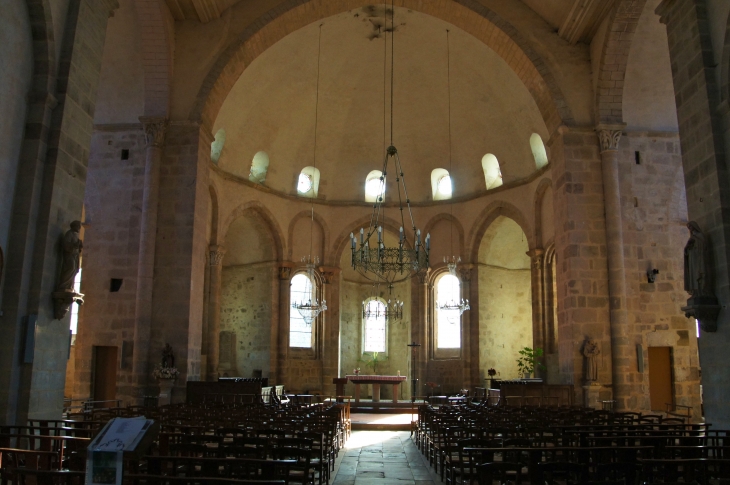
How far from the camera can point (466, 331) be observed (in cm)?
2352

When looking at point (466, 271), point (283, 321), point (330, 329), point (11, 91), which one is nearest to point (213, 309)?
point (283, 321)

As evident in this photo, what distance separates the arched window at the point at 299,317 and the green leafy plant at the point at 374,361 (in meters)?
3.12

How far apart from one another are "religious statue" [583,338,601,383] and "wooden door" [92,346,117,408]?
452 inches

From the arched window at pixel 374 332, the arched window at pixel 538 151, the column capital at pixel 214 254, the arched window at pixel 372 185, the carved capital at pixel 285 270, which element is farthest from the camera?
the arched window at pixel 374 332

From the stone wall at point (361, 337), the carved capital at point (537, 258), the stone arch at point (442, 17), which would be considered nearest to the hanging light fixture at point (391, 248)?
the stone wall at point (361, 337)

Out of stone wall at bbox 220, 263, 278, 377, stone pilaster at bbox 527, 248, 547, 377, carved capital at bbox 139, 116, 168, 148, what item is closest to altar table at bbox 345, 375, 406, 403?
stone wall at bbox 220, 263, 278, 377

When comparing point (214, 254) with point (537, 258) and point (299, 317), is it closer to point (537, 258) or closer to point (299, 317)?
point (299, 317)

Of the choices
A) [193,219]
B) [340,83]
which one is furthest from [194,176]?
[340,83]

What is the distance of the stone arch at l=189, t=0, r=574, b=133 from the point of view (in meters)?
16.3

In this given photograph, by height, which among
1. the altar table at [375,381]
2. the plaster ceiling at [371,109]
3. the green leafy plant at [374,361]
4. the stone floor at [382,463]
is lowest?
the stone floor at [382,463]

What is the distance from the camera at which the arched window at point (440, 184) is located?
2488 cm

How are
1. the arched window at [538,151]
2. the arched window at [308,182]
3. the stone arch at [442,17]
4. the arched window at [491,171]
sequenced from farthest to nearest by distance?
the arched window at [308,182], the arched window at [491,171], the arched window at [538,151], the stone arch at [442,17]

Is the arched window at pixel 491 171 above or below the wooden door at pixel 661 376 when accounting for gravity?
above

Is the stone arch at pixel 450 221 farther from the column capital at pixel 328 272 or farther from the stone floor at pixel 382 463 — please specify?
the stone floor at pixel 382 463
